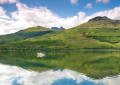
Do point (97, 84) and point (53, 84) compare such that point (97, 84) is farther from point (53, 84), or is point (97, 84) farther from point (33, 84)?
point (33, 84)

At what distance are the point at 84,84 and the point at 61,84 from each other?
6.25m

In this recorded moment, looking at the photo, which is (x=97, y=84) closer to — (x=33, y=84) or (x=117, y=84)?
(x=117, y=84)

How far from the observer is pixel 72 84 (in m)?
37.8

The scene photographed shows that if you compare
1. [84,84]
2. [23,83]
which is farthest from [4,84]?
[84,84]

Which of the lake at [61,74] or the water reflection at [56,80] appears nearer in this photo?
the water reflection at [56,80]

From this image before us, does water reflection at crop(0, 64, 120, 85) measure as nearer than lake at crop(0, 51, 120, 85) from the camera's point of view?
Yes

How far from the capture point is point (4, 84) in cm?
3941

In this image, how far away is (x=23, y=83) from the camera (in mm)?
39562

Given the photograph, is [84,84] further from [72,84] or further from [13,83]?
[13,83]

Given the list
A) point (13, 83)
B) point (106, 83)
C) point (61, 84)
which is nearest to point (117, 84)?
point (106, 83)

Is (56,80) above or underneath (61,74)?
above

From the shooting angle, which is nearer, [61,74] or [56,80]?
[56,80]

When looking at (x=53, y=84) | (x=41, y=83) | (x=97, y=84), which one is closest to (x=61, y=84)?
(x=53, y=84)

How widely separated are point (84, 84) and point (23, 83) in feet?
55.8
